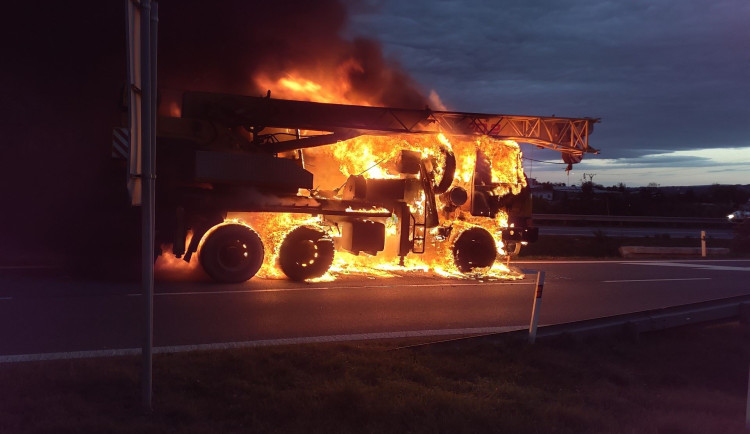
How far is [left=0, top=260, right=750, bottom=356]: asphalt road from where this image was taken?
8055 millimetres

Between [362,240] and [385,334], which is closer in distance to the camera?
[385,334]

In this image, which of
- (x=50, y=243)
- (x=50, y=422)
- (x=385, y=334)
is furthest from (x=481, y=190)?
(x=50, y=422)

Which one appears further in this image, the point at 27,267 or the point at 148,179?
the point at 27,267

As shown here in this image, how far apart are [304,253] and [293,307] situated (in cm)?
265

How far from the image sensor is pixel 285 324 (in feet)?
29.4

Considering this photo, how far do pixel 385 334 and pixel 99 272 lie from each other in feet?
19.0

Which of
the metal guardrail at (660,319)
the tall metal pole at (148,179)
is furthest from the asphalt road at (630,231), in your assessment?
the tall metal pole at (148,179)

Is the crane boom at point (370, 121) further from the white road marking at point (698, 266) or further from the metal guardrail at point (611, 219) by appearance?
the metal guardrail at point (611, 219)

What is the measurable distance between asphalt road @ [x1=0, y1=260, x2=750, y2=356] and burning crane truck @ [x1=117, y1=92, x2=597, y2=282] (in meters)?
0.75

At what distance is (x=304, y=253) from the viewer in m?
12.7

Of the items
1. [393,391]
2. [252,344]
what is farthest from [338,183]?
[393,391]

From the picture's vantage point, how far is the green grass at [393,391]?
5.04m

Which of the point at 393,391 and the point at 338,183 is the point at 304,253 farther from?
the point at 393,391

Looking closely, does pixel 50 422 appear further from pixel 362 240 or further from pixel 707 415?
pixel 362 240
